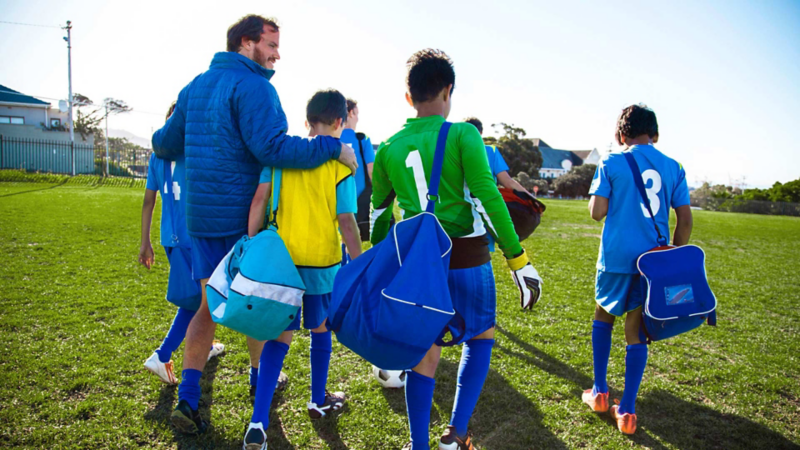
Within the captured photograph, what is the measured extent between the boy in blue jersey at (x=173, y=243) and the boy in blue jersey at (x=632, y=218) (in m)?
2.77

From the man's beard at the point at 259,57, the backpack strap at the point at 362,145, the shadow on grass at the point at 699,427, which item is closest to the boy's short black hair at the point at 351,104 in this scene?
the backpack strap at the point at 362,145

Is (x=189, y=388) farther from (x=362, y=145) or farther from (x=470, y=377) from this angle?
(x=362, y=145)

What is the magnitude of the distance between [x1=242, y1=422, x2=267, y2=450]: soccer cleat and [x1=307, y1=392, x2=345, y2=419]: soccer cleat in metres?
0.46

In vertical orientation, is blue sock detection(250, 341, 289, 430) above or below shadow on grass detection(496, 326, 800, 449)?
above

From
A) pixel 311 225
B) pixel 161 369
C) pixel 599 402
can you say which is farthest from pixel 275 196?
pixel 599 402

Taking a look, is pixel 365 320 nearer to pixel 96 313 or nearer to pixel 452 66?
pixel 452 66

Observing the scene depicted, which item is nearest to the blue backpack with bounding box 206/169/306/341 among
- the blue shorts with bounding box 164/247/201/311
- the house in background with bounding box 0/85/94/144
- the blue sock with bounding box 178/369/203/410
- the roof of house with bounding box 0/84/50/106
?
the blue sock with bounding box 178/369/203/410

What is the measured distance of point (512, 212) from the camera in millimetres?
2541

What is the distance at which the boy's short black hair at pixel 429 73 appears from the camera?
2.20 metres

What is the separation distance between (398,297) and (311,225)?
2.76 ft

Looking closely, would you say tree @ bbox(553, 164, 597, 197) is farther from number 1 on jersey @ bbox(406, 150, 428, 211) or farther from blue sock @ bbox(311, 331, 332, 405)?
number 1 on jersey @ bbox(406, 150, 428, 211)

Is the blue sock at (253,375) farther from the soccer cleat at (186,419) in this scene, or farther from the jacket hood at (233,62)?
the jacket hood at (233,62)

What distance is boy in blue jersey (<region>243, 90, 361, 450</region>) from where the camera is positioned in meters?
2.42

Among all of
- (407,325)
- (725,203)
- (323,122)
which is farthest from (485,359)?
(725,203)
